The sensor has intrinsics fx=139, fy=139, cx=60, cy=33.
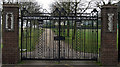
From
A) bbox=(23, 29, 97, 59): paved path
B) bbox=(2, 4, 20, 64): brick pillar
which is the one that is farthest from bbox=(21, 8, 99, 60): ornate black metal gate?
bbox=(2, 4, 20, 64): brick pillar

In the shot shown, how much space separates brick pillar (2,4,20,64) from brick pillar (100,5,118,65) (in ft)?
12.3

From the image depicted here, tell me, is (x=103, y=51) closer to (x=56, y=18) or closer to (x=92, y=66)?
(x=92, y=66)

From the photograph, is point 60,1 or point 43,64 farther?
point 60,1

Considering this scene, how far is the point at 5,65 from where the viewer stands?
601cm

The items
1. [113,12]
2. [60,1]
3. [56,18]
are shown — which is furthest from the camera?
[60,1]

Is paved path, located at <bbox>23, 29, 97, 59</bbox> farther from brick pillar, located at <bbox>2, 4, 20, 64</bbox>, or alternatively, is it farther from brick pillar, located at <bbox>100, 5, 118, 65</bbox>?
brick pillar, located at <bbox>2, 4, 20, 64</bbox>

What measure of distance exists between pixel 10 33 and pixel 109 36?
429 cm

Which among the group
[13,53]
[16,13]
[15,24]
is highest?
[16,13]

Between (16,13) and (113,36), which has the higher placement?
(16,13)

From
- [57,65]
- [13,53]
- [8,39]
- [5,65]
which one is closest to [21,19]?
[8,39]

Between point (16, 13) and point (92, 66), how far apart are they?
158 inches

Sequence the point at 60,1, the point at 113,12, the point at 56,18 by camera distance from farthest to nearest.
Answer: the point at 60,1
the point at 56,18
the point at 113,12

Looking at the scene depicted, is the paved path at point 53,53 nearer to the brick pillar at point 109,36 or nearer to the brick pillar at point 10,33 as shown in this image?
the brick pillar at point 109,36

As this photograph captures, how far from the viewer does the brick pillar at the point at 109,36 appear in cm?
589
